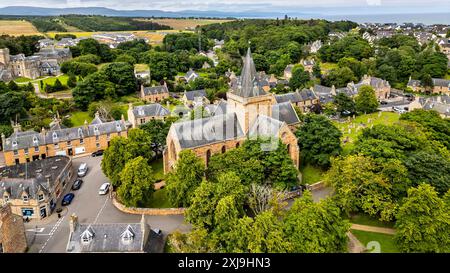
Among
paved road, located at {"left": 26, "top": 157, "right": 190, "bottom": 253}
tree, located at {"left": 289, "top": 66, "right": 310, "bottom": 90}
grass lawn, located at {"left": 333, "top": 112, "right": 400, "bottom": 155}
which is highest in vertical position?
tree, located at {"left": 289, "top": 66, "right": 310, "bottom": 90}

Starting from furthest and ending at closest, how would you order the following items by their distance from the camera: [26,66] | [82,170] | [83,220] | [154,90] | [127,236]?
[26,66] → [154,90] → [82,170] → [83,220] → [127,236]

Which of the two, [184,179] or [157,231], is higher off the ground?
[184,179]

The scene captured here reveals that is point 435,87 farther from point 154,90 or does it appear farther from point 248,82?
point 154,90

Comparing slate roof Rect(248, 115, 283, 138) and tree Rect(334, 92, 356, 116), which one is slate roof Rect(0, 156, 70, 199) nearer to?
slate roof Rect(248, 115, 283, 138)

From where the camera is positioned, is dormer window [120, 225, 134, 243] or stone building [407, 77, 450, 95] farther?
stone building [407, 77, 450, 95]

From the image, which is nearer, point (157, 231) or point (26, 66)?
point (157, 231)

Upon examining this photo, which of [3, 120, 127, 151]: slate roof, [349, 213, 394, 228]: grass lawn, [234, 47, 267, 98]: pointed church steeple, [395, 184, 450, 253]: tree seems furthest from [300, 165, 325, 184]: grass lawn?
[3, 120, 127, 151]: slate roof

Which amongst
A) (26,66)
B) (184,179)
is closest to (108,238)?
(184,179)
